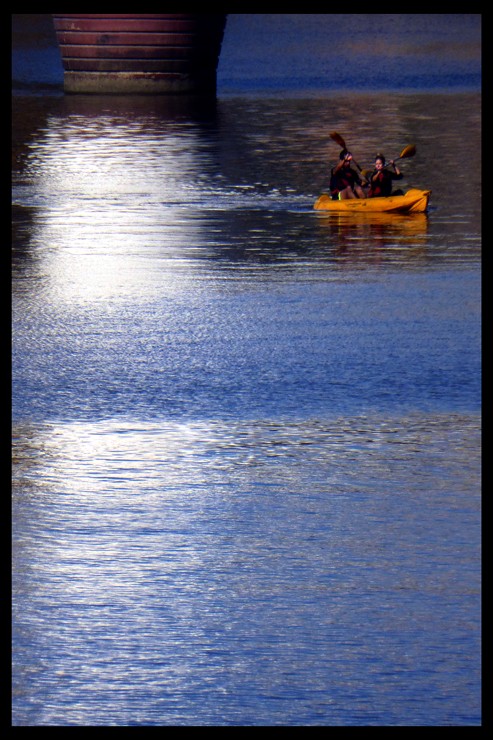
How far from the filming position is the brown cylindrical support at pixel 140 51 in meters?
32.7

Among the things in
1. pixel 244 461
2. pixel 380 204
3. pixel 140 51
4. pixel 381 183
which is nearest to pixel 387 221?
pixel 380 204

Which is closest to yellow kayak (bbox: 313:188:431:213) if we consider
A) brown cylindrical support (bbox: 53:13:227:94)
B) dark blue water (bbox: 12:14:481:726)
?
dark blue water (bbox: 12:14:481:726)

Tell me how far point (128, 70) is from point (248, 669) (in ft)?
97.3

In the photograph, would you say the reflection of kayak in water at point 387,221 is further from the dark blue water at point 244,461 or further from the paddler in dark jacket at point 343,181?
the paddler in dark jacket at point 343,181

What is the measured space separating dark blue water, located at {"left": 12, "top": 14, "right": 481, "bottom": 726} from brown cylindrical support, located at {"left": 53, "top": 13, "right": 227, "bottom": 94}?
1420cm

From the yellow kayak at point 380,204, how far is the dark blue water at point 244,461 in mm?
171

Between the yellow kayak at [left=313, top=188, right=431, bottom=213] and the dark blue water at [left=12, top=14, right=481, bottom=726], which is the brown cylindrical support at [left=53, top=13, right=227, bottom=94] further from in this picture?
the yellow kayak at [left=313, top=188, right=431, bottom=213]

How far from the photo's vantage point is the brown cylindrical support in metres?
32.7

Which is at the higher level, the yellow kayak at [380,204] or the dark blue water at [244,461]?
the yellow kayak at [380,204]

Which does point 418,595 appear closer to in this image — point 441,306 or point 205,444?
point 205,444

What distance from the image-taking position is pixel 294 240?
1580cm

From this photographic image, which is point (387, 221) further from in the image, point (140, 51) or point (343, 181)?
point (140, 51)

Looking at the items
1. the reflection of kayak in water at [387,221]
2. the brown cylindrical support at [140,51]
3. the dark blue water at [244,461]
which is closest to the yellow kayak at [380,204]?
the reflection of kayak in water at [387,221]
